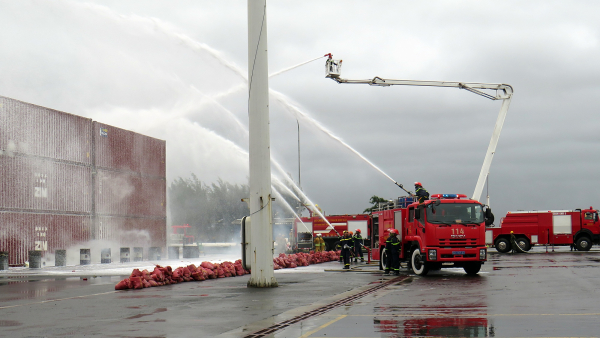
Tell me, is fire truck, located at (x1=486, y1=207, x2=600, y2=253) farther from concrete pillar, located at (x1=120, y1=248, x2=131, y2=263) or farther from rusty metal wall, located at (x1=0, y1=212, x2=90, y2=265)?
rusty metal wall, located at (x1=0, y1=212, x2=90, y2=265)

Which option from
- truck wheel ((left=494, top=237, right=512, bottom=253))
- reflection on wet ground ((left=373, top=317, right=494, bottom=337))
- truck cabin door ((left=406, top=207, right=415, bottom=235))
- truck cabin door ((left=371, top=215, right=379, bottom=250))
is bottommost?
truck wheel ((left=494, top=237, right=512, bottom=253))

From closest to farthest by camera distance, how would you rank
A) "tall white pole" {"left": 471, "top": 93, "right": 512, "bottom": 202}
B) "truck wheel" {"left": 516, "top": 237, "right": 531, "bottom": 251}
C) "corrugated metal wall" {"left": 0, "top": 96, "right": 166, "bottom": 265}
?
"corrugated metal wall" {"left": 0, "top": 96, "right": 166, "bottom": 265} → "tall white pole" {"left": 471, "top": 93, "right": 512, "bottom": 202} → "truck wheel" {"left": 516, "top": 237, "right": 531, "bottom": 251}

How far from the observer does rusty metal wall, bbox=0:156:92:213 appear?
3412 cm

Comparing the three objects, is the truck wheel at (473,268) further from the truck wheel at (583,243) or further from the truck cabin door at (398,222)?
the truck wheel at (583,243)

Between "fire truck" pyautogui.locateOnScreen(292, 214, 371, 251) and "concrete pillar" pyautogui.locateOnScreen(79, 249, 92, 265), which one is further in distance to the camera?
"fire truck" pyautogui.locateOnScreen(292, 214, 371, 251)

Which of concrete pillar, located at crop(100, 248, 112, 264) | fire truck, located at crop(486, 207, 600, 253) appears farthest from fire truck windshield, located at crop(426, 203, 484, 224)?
concrete pillar, located at crop(100, 248, 112, 264)

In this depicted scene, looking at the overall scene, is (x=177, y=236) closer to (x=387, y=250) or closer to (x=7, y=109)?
(x=7, y=109)

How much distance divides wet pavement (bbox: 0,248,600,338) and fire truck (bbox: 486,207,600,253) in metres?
24.9

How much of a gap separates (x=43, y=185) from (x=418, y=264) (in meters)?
24.0

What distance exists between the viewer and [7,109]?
3419 cm

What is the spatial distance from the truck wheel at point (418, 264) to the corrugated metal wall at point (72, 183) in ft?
75.0

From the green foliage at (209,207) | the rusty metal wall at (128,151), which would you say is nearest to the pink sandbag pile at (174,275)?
the rusty metal wall at (128,151)

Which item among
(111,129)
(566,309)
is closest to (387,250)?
(566,309)

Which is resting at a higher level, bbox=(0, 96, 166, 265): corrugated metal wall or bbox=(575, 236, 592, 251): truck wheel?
bbox=(0, 96, 166, 265): corrugated metal wall
